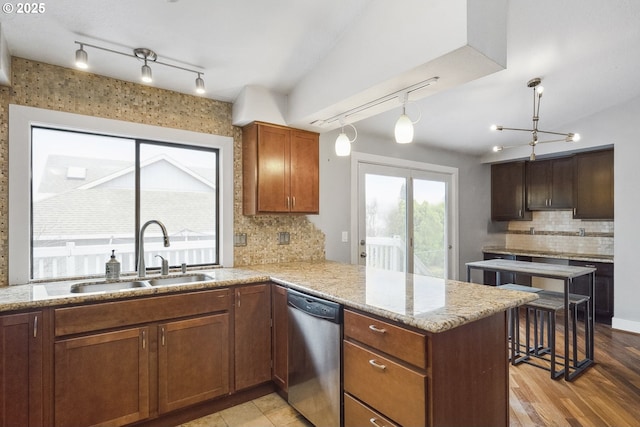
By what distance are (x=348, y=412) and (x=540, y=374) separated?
6.68 ft

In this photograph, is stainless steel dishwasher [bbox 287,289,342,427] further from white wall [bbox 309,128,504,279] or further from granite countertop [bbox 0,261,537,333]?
white wall [bbox 309,128,504,279]

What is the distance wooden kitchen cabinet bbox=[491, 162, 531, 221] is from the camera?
17.1ft

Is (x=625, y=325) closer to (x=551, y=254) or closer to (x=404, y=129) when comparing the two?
(x=551, y=254)

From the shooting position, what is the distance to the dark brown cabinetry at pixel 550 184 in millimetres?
4770

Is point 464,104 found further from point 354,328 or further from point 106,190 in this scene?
point 106,190

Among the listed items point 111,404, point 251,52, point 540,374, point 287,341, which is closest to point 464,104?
point 251,52

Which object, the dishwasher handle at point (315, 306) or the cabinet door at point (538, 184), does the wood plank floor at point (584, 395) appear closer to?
the dishwasher handle at point (315, 306)

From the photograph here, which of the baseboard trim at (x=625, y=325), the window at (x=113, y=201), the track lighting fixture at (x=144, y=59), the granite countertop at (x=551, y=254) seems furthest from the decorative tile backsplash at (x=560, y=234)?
the track lighting fixture at (x=144, y=59)

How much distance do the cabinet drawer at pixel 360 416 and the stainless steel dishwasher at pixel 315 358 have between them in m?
0.06

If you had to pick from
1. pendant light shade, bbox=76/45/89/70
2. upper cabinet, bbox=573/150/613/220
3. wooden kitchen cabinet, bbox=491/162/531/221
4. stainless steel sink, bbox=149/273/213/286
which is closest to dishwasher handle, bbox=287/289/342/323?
stainless steel sink, bbox=149/273/213/286

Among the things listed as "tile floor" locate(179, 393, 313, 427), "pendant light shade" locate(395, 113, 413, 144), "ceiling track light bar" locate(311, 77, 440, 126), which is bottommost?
"tile floor" locate(179, 393, 313, 427)

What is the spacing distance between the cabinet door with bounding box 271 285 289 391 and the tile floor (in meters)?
0.14

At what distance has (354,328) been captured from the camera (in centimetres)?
182

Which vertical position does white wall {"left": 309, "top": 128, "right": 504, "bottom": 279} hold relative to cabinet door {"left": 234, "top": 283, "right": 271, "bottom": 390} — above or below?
above
